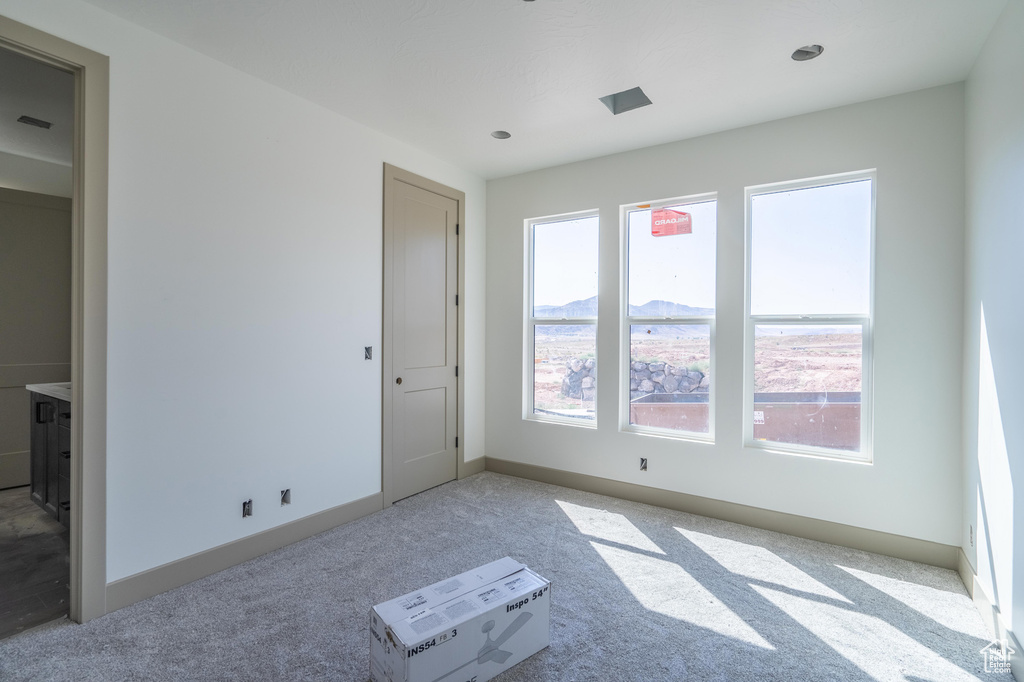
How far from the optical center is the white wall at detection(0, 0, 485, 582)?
2344 mm

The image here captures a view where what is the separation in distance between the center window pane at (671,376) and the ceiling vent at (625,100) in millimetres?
1627

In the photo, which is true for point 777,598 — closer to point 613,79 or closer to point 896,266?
point 896,266

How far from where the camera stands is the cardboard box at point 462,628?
1.67 meters

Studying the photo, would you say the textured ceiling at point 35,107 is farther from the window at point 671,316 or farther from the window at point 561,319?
the window at point 671,316

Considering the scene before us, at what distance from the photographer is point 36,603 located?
7.66 feet

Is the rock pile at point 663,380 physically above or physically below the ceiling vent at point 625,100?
below

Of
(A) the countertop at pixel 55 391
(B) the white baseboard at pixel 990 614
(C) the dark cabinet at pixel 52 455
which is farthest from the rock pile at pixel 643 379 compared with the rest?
(C) the dark cabinet at pixel 52 455

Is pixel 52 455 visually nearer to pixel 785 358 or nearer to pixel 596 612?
pixel 596 612

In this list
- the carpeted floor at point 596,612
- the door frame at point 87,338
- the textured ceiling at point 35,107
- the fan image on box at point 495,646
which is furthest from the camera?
the textured ceiling at point 35,107

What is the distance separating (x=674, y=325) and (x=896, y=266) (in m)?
1.40

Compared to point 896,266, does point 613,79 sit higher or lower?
higher

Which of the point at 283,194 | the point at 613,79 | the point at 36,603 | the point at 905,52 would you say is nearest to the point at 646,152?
the point at 613,79

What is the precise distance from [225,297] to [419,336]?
159 cm

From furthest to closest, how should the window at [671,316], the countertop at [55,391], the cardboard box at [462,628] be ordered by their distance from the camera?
the window at [671,316]
the countertop at [55,391]
the cardboard box at [462,628]
